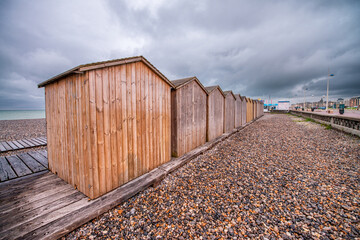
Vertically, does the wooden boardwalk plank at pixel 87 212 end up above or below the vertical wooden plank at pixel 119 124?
below

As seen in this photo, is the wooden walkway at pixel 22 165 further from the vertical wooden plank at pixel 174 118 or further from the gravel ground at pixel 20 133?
the vertical wooden plank at pixel 174 118

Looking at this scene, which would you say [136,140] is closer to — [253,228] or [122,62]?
[122,62]

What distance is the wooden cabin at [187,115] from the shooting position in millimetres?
5605

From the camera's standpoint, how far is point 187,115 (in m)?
6.16

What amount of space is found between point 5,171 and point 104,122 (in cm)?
402

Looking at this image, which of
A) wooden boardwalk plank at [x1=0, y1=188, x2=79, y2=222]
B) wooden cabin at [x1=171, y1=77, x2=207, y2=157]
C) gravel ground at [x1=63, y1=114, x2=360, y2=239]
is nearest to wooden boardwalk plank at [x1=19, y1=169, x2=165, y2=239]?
gravel ground at [x1=63, y1=114, x2=360, y2=239]

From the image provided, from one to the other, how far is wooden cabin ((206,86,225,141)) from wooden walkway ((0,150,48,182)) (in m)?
7.03

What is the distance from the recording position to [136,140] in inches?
154

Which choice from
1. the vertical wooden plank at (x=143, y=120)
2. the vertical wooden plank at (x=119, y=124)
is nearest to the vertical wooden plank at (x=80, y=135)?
the vertical wooden plank at (x=119, y=124)

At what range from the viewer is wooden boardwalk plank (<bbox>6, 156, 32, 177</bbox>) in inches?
168

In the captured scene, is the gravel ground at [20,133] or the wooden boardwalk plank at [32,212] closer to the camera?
the wooden boardwalk plank at [32,212]

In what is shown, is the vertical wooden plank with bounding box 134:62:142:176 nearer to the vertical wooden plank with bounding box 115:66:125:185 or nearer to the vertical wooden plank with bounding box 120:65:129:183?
the vertical wooden plank with bounding box 120:65:129:183

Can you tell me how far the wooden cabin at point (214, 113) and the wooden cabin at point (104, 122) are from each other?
13.2 ft

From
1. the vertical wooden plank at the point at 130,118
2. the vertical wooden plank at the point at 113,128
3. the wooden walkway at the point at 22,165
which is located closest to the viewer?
the vertical wooden plank at the point at 113,128
